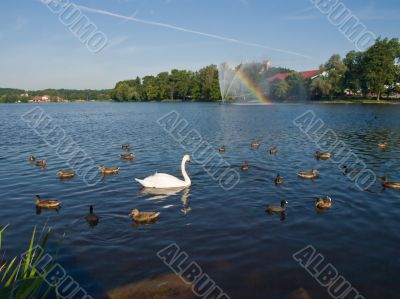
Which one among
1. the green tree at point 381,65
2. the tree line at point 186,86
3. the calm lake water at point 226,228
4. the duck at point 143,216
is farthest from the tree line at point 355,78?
the duck at point 143,216

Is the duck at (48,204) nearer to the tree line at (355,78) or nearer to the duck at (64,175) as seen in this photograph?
the duck at (64,175)

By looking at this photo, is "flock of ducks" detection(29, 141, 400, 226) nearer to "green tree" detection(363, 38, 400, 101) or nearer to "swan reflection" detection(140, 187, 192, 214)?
"swan reflection" detection(140, 187, 192, 214)

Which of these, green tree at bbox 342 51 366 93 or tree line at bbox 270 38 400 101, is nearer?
tree line at bbox 270 38 400 101

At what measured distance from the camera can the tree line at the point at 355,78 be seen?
356 feet

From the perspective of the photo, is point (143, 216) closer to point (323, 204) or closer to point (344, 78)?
point (323, 204)

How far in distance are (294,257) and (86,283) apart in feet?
20.7

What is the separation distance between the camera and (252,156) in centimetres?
2725

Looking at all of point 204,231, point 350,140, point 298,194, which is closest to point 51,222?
point 204,231

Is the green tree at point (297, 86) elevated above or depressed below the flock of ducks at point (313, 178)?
above

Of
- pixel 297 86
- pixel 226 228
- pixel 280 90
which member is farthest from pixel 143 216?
pixel 297 86

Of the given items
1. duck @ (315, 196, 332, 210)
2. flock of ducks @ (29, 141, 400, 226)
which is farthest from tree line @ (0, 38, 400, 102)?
duck @ (315, 196, 332, 210)

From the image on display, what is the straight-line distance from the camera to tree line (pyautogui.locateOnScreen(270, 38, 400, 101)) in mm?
108562

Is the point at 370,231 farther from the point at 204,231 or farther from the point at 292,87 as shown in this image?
the point at 292,87

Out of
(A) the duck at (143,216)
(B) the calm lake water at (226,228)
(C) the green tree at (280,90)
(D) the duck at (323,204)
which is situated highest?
(C) the green tree at (280,90)
